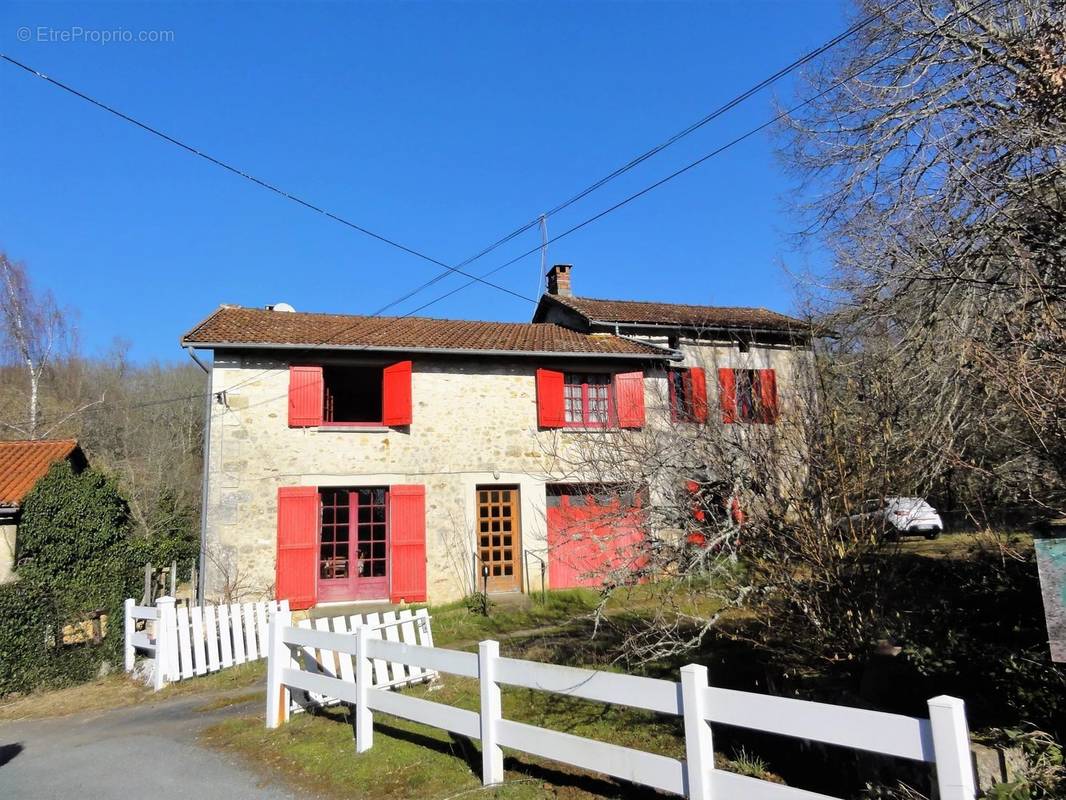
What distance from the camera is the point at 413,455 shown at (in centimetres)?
1359

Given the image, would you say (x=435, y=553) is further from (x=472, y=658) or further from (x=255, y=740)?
(x=472, y=658)

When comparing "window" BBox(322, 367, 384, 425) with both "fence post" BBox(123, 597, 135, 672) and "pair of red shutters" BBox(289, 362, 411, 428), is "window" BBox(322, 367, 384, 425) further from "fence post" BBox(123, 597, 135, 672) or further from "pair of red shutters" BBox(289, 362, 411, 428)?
"fence post" BBox(123, 597, 135, 672)

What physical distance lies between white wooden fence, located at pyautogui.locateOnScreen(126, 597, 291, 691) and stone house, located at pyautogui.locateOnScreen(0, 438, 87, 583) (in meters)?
3.14

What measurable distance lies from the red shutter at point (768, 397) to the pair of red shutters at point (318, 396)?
8.50m

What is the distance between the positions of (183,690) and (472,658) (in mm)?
5821

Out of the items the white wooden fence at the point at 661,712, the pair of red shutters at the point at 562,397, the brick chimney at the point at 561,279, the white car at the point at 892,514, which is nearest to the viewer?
the white wooden fence at the point at 661,712

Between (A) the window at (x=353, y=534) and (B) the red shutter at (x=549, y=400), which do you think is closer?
(A) the window at (x=353, y=534)

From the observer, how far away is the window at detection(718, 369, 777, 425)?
5938mm

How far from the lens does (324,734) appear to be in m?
5.65

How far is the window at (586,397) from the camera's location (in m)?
14.9

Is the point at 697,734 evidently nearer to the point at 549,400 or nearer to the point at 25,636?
the point at 25,636

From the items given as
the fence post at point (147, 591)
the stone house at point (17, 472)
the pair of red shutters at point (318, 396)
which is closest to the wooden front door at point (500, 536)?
the pair of red shutters at point (318, 396)

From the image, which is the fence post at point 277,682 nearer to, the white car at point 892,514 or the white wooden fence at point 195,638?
the white wooden fence at point 195,638

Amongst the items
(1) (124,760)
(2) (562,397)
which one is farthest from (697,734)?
(2) (562,397)
